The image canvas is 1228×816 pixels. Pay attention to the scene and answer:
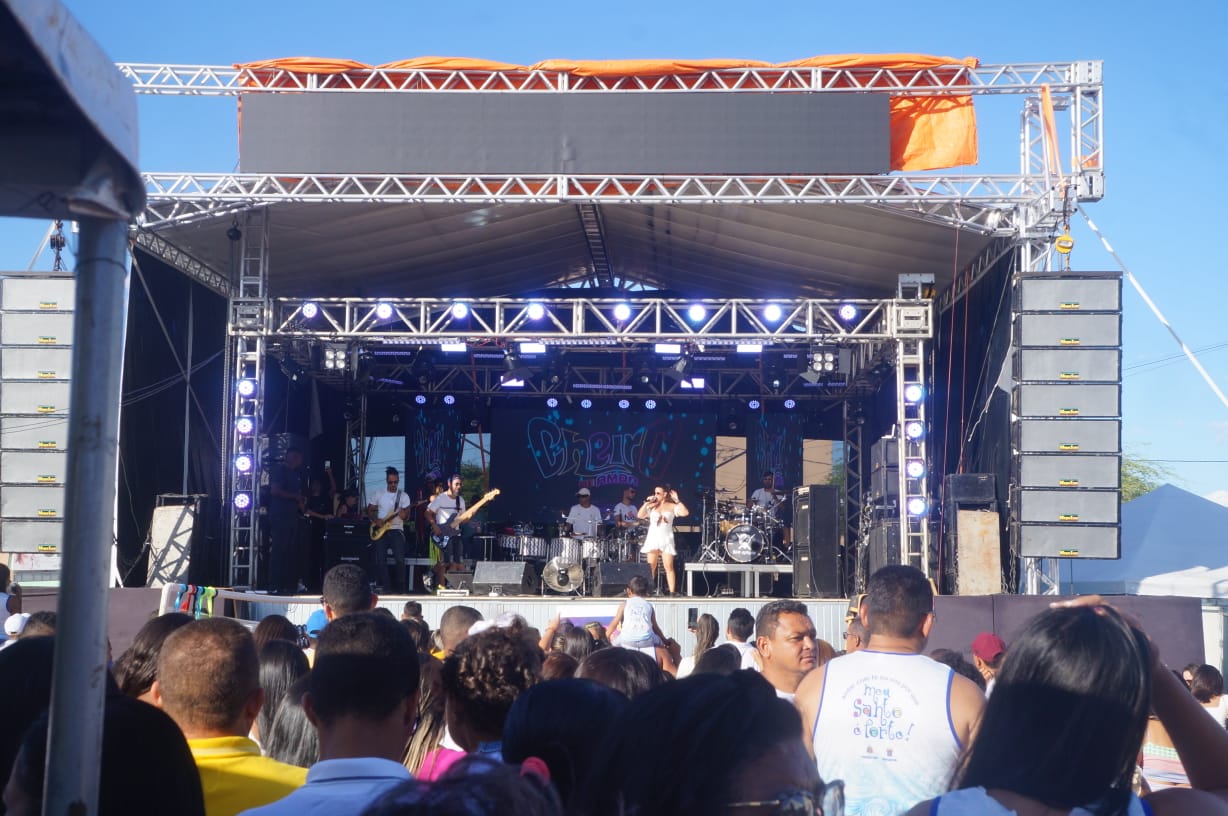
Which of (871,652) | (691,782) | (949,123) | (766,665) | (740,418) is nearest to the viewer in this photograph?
(691,782)

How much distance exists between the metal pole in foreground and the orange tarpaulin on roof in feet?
35.4

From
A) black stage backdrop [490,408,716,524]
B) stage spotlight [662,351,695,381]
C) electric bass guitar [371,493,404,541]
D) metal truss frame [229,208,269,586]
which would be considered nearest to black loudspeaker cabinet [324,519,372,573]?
electric bass guitar [371,493,404,541]

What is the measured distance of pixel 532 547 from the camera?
17.0 meters

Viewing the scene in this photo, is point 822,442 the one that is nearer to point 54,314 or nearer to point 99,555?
point 54,314

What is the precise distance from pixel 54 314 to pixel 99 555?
10.3 m

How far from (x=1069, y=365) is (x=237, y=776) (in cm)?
986

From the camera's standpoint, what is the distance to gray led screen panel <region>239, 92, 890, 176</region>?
11930 millimetres

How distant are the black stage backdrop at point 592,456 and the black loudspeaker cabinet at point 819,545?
16.3ft

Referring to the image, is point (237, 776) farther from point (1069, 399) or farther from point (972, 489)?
point (972, 489)

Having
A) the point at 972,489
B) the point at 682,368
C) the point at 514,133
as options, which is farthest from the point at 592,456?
the point at 972,489

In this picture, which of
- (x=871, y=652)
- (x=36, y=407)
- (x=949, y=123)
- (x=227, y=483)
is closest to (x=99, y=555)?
(x=871, y=652)

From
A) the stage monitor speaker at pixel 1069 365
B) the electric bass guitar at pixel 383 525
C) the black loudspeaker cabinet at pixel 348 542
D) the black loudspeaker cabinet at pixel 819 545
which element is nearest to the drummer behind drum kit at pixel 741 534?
the black loudspeaker cabinet at pixel 819 545

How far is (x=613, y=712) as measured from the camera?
2012 millimetres

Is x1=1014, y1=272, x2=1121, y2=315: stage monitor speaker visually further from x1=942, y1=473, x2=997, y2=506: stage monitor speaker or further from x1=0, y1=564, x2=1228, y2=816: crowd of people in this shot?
x1=0, y1=564, x2=1228, y2=816: crowd of people
